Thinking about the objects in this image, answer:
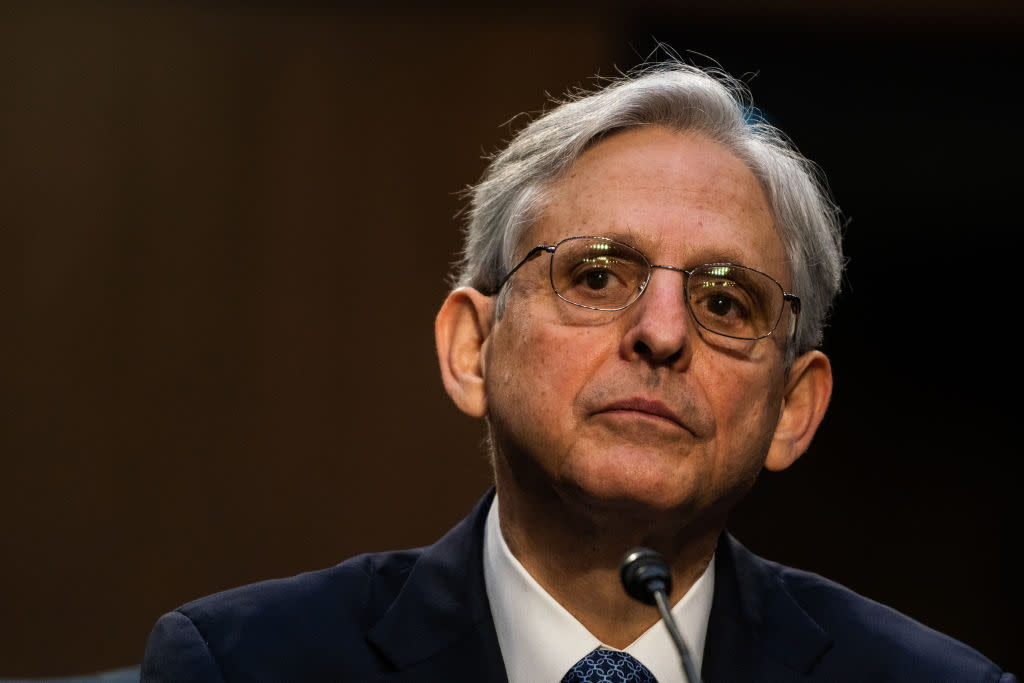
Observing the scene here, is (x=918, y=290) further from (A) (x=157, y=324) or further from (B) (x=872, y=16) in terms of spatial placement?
(A) (x=157, y=324)

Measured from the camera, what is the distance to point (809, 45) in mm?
3830

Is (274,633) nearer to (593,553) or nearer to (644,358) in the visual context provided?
(593,553)

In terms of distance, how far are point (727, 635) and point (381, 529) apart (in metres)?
1.89

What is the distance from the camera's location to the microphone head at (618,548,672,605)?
1270 mm

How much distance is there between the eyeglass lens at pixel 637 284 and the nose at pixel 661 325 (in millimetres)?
18

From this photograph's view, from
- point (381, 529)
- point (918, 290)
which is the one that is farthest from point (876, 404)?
point (381, 529)

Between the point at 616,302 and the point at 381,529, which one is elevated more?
the point at 616,302

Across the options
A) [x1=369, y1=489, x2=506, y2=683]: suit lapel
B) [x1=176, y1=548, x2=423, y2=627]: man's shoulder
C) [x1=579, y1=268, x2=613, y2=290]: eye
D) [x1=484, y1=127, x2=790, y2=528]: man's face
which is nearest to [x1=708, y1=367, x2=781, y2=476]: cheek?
[x1=484, y1=127, x2=790, y2=528]: man's face

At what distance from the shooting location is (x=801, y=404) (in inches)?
77.2

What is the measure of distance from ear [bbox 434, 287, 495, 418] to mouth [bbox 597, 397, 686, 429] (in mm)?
322

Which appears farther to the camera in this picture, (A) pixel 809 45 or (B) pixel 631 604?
(A) pixel 809 45

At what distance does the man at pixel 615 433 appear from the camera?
1.62m

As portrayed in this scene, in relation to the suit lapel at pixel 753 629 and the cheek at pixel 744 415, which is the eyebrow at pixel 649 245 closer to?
the cheek at pixel 744 415

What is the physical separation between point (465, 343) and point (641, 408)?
437mm
